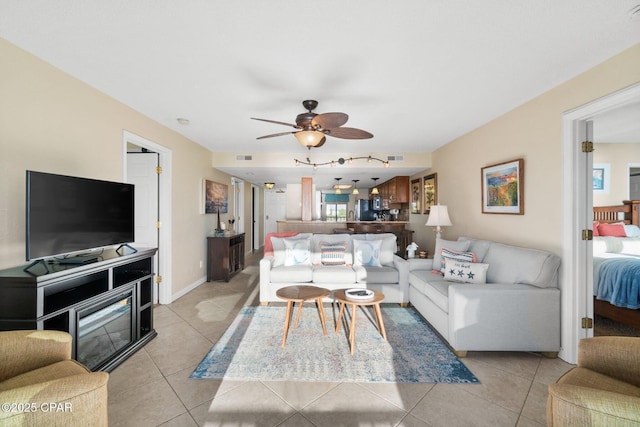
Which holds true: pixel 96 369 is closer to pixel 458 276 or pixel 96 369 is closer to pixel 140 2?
pixel 140 2

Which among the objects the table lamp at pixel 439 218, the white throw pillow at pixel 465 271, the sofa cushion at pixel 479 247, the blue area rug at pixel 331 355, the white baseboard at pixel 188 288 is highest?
the table lamp at pixel 439 218

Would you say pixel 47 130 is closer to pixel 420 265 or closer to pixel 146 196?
pixel 146 196

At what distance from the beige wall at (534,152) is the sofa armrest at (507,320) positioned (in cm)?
59

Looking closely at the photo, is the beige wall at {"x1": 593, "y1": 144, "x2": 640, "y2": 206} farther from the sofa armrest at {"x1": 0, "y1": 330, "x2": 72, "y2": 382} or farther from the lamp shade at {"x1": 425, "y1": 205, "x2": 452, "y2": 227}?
the sofa armrest at {"x1": 0, "y1": 330, "x2": 72, "y2": 382}

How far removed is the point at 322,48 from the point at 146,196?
3.38 metres

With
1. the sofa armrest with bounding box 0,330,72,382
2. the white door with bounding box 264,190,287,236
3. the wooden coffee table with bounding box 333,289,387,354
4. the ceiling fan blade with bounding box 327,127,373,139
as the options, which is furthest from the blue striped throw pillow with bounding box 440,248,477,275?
the white door with bounding box 264,190,287,236

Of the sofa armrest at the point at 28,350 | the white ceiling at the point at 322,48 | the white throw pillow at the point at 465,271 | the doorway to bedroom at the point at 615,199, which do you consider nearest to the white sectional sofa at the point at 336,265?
the white throw pillow at the point at 465,271

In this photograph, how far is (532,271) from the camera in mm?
2525

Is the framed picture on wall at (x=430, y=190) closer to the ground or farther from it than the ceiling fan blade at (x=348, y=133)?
closer to the ground

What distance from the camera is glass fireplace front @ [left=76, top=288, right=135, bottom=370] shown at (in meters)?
2.06

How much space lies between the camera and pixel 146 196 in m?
3.87

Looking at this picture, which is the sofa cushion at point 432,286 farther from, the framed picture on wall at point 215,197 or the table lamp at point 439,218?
the framed picture on wall at point 215,197

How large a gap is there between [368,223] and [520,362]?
4514 millimetres

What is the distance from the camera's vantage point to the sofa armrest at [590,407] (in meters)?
1.00
